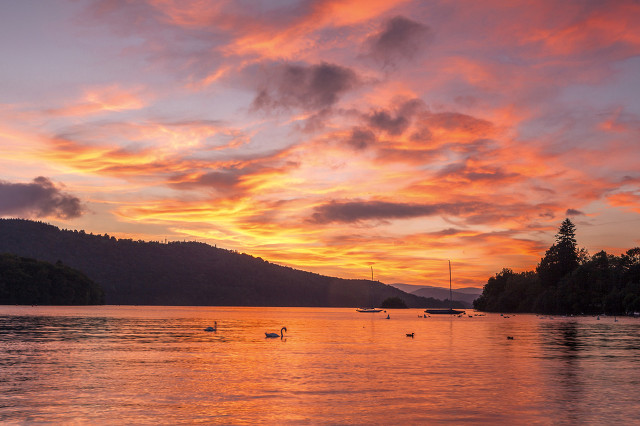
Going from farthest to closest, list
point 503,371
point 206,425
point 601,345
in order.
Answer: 1. point 601,345
2. point 503,371
3. point 206,425

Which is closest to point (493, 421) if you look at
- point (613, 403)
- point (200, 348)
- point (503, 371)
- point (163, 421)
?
point (613, 403)

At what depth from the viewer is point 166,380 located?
43.7 metres

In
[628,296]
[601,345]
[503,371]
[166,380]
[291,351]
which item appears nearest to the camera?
[166,380]

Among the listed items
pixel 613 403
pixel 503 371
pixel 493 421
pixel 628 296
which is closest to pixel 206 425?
pixel 493 421

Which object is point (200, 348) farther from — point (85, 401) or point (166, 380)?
point (85, 401)

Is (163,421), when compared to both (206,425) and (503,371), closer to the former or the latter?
(206,425)

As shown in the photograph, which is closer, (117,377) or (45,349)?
(117,377)

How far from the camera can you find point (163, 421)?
2969 centimetres

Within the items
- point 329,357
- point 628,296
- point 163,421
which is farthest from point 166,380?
point 628,296

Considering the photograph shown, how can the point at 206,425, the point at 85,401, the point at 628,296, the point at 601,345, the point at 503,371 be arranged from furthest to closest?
the point at 628,296 < the point at 601,345 < the point at 503,371 < the point at 85,401 < the point at 206,425

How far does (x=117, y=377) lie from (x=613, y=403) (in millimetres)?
32293

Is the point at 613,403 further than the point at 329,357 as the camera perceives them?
No

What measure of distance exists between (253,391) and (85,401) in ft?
32.6

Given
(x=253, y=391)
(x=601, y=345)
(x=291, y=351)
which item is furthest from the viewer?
(x=601, y=345)
